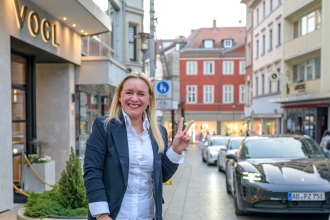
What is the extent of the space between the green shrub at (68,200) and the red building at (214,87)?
49.0 meters

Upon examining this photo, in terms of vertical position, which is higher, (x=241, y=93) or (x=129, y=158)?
(x=241, y=93)

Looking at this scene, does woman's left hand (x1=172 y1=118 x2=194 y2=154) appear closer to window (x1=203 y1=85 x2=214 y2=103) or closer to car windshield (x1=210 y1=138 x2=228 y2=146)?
car windshield (x1=210 y1=138 x2=228 y2=146)

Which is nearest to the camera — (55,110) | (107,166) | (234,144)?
(107,166)

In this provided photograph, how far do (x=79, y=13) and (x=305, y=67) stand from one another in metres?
20.7

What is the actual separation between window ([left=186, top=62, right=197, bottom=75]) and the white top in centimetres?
5219

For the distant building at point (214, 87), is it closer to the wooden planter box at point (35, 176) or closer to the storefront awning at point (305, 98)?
the storefront awning at point (305, 98)

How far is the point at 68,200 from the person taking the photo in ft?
17.1

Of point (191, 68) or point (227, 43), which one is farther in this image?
point (227, 43)

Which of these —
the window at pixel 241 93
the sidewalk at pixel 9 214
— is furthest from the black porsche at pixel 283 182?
the window at pixel 241 93

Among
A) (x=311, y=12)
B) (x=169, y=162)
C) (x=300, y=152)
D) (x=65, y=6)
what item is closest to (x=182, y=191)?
(x=300, y=152)

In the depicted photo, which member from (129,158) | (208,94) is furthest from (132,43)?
(208,94)

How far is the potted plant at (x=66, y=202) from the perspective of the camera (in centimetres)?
500

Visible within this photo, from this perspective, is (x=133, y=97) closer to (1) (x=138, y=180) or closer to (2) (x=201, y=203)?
(1) (x=138, y=180)

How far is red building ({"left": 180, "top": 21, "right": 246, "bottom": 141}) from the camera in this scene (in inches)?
2149
